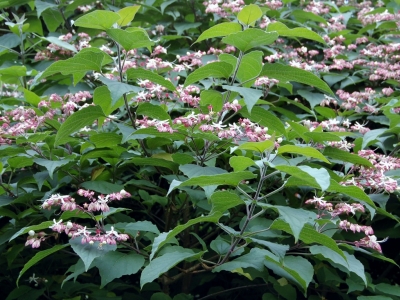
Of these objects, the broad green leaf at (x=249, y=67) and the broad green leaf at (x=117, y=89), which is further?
the broad green leaf at (x=249, y=67)

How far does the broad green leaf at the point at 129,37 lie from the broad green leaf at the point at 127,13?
126 mm

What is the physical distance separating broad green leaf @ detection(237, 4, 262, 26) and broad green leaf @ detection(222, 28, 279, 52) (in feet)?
0.47

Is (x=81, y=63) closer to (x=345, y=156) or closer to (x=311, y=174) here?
(x=311, y=174)

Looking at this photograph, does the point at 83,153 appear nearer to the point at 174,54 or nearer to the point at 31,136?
the point at 31,136

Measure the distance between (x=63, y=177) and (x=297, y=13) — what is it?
2.10 meters

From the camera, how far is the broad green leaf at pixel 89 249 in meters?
1.93

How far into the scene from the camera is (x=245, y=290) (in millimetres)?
3061

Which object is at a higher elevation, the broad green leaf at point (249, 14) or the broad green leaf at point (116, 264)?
the broad green leaf at point (249, 14)

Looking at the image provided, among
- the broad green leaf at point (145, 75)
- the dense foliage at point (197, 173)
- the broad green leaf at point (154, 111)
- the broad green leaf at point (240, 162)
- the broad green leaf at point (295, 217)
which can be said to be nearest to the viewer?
the broad green leaf at point (295, 217)

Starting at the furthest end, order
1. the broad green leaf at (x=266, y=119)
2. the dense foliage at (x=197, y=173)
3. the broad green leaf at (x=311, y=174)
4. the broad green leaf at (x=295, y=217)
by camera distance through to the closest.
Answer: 1. the broad green leaf at (x=266, y=119)
2. the dense foliage at (x=197, y=173)
3. the broad green leaf at (x=295, y=217)
4. the broad green leaf at (x=311, y=174)

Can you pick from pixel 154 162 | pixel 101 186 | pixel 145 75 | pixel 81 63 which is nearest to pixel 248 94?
pixel 145 75

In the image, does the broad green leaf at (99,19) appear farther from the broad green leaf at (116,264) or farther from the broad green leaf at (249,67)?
the broad green leaf at (116,264)

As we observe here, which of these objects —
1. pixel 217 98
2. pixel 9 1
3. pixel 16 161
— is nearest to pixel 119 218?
pixel 16 161

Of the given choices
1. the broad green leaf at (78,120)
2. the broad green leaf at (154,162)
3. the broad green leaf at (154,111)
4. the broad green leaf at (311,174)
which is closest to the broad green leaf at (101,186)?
the broad green leaf at (154,162)
